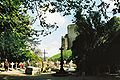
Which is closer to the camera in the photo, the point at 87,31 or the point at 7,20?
the point at 7,20

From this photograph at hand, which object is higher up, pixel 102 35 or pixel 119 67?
pixel 102 35

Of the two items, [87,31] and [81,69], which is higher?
[87,31]

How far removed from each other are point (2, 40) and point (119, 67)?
1545 cm

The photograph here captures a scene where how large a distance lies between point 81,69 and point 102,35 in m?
5.40

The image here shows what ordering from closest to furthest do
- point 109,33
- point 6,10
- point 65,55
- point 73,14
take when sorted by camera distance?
point 73,14, point 6,10, point 109,33, point 65,55

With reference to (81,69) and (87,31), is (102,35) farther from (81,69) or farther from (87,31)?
(81,69)

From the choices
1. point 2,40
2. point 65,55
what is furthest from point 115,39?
point 65,55

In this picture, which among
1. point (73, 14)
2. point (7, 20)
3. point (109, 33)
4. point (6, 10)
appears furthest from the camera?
point (109, 33)

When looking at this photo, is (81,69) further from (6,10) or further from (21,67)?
(6,10)

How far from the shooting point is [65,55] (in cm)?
8625

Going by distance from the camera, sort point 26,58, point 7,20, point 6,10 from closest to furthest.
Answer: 1. point 6,10
2. point 7,20
3. point 26,58

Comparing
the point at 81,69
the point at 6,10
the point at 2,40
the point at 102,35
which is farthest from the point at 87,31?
the point at 6,10

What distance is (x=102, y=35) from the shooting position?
155ft

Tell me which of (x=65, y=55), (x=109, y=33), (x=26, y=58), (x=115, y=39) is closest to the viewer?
(x=115, y=39)
